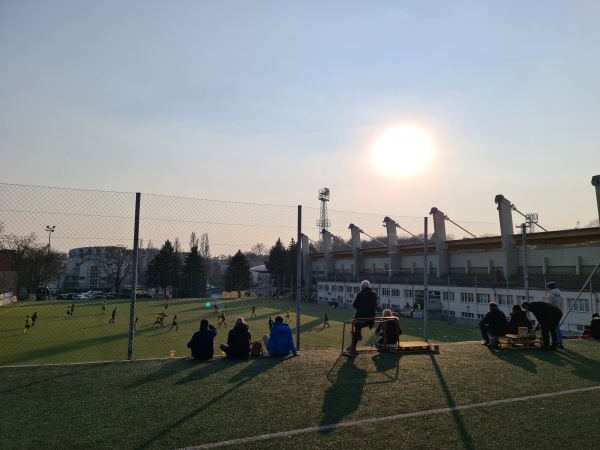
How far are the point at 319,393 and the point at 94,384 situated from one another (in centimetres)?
389

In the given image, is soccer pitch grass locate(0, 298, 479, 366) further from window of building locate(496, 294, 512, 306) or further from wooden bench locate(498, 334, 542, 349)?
wooden bench locate(498, 334, 542, 349)

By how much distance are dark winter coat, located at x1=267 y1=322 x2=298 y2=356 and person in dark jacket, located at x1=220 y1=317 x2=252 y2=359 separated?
0.60m

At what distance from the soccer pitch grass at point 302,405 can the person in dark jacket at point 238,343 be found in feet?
1.08

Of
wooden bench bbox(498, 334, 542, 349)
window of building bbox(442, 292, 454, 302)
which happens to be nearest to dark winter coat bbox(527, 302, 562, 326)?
wooden bench bbox(498, 334, 542, 349)

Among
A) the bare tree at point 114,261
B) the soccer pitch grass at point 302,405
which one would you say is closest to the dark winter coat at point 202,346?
the soccer pitch grass at point 302,405

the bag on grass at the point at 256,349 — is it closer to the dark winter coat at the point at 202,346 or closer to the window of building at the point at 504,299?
the dark winter coat at the point at 202,346

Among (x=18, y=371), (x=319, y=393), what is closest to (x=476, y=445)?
(x=319, y=393)

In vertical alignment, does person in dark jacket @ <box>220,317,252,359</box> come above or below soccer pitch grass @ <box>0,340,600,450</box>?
above

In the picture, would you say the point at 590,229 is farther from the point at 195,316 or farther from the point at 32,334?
the point at 32,334

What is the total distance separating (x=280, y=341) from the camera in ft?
31.7

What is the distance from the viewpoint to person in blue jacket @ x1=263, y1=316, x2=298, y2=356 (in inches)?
379

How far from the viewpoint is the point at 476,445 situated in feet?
15.2

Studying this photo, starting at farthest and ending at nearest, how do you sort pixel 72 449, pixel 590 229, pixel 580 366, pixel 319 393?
pixel 590 229
pixel 580 366
pixel 319 393
pixel 72 449

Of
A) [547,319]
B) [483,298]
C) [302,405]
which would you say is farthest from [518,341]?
[483,298]
